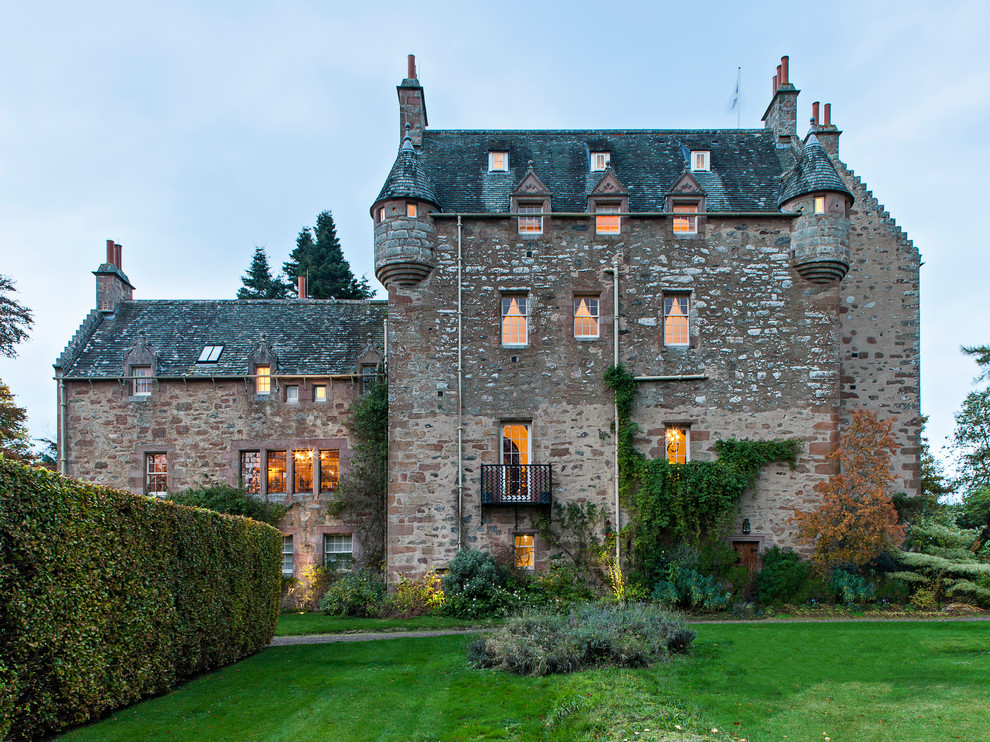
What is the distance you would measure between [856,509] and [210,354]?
792 inches

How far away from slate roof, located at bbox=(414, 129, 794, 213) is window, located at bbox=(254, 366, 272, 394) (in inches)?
308

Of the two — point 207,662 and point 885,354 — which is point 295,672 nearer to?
point 207,662

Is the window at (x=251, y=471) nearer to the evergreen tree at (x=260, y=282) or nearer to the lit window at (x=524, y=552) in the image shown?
the lit window at (x=524, y=552)

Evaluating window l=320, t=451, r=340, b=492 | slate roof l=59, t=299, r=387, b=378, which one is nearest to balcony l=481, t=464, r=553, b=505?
window l=320, t=451, r=340, b=492

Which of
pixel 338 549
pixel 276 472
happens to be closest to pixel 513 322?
pixel 338 549

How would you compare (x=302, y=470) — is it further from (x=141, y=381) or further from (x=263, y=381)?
(x=141, y=381)

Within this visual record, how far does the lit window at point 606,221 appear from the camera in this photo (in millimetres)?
20547

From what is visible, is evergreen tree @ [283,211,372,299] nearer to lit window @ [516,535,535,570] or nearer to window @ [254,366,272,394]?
window @ [254,366,272,394]

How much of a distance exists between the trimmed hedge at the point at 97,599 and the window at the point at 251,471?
395 inches

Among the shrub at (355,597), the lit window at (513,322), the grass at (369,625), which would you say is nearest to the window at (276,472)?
the shrub at (355,597)

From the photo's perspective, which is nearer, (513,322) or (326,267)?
(513,322)

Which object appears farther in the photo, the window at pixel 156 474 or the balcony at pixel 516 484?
the window at pixel 156 474

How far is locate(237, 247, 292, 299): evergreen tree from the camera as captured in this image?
44.6 meters

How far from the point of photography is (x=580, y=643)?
10656mm
